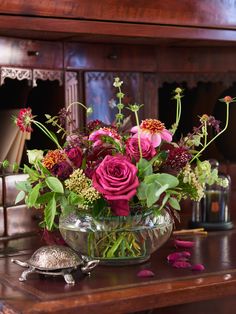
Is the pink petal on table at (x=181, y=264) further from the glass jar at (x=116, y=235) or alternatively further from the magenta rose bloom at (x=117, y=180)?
the magenta rose bloom at (x=117, y=180)

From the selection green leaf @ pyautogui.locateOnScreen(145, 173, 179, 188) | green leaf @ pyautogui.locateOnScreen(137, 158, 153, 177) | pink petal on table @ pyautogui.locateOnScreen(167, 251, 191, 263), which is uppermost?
green leaf @ pyautogui.locateOnScreen(137, 158, 153, 177)

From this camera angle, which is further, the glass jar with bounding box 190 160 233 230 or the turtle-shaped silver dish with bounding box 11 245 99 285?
the glass jar with bounding box 190 160 233 230

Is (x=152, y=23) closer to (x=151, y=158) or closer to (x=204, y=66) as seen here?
(x=204, y=66)

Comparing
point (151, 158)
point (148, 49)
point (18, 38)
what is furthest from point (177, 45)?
point (151, 158)

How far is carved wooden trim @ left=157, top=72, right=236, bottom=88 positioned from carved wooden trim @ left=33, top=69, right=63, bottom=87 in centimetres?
45

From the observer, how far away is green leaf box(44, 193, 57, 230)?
1855 millimetres

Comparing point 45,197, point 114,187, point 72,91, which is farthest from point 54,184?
point 72,91

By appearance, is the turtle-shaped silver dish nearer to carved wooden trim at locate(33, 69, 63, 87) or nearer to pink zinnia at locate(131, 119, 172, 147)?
pink zinnia at locate(131, 119, 172, 147)

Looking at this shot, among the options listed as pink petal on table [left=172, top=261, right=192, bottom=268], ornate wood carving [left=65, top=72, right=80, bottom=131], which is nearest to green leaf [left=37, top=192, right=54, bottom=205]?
pink petal on table [left=172, top=261, right=192, bottom=268]

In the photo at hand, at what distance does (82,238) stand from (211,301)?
1.21ft

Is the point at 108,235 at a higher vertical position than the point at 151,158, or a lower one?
lower

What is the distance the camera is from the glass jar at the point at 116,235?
190 cm

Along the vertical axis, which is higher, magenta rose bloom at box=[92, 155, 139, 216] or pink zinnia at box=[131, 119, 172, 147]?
pink zinnia at box=[131, 119, 172, 147]

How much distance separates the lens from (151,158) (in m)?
1.88
